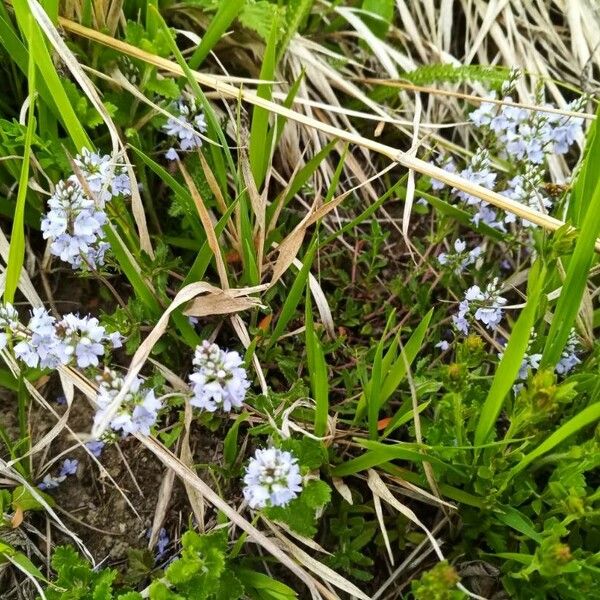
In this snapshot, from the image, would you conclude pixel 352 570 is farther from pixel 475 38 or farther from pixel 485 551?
pixel 475 38

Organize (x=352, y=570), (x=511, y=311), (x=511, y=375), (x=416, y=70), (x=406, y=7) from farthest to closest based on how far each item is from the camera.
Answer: (x=406, y=7) → (x=416, y=70) → (x=511, y=311) → (x=352, y=570) → (x=511, y=375)

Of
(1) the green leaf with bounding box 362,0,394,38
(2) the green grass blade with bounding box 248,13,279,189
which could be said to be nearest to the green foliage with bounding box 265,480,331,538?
(2) the green grass blade with bounding box 248,13,279,189

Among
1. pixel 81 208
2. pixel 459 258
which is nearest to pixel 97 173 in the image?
pixel 81 208

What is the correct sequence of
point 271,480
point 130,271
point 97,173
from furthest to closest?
point 130,271 < point 97,173 < point 271,480

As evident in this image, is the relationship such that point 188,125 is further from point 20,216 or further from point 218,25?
point 20,216

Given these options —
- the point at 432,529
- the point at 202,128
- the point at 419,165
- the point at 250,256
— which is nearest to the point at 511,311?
the point at 419,165

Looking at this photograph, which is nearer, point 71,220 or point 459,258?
point 71,220

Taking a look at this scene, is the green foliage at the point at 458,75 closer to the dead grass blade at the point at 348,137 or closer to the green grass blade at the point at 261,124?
the dead grass blade at the point at 348,137
